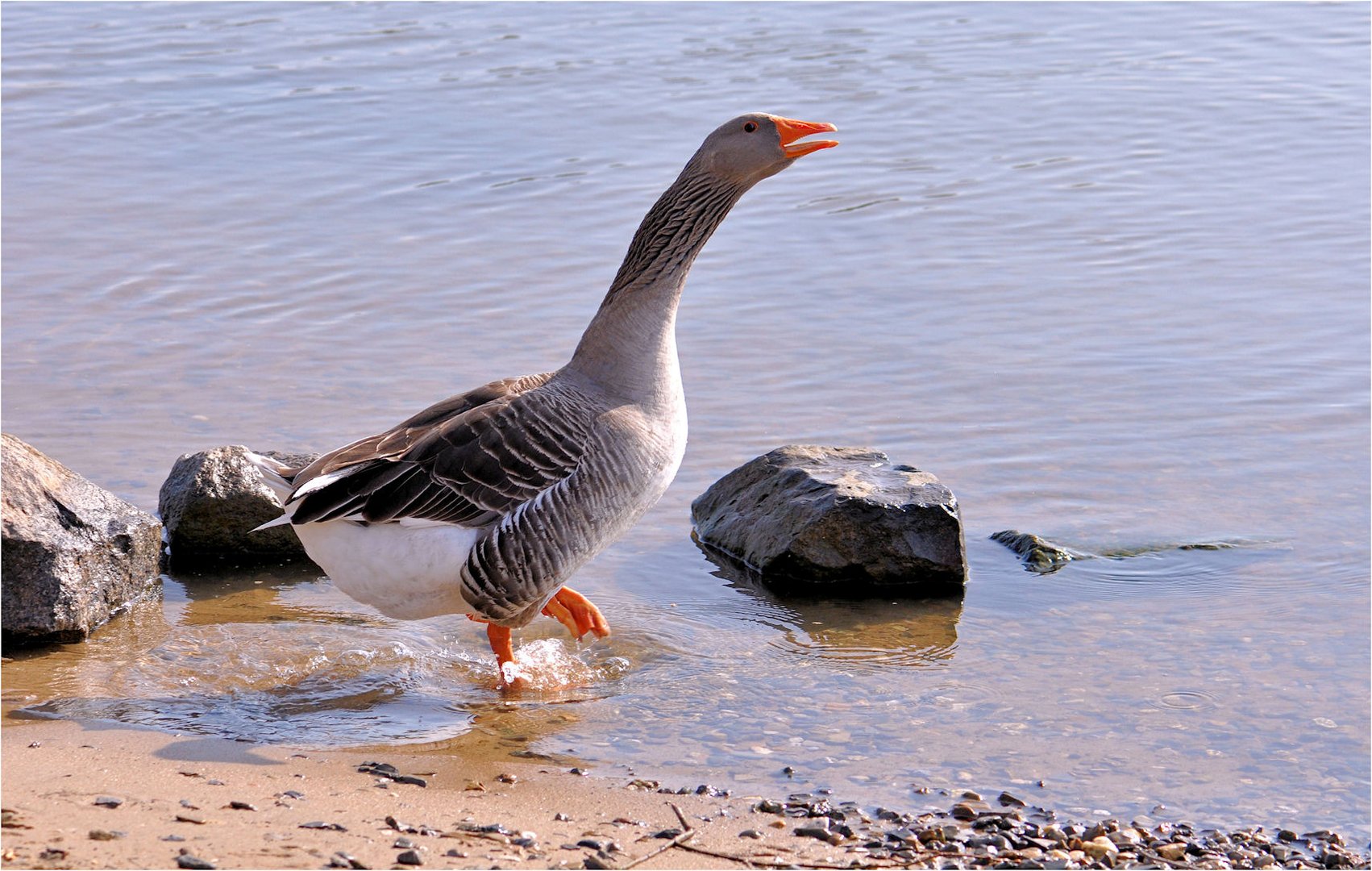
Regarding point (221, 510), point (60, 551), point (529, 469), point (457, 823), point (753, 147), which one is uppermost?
point (753, 147)

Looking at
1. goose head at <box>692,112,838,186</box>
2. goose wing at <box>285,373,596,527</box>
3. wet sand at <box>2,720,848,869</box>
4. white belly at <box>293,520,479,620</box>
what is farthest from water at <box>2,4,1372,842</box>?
goose head at <box>692,112,838,186</box>

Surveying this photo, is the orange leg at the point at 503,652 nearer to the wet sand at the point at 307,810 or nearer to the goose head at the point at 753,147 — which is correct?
the wet sand at the point at 307,810

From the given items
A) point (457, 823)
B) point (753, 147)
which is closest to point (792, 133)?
point (753, 147)

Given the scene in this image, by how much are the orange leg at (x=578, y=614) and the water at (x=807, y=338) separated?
13 centimetres

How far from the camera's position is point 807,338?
10.1m

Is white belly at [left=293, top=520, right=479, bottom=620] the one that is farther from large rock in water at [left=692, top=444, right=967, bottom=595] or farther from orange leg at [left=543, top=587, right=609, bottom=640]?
large rock in water at [left=692, top=444, right=967, bottom=595]

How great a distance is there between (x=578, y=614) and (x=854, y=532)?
1.44 m

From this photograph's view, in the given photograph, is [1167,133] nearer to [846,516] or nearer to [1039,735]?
[846,516]

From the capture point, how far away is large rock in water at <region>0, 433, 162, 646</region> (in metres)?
5.74

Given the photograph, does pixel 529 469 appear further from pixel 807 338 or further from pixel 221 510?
pixel 807 338

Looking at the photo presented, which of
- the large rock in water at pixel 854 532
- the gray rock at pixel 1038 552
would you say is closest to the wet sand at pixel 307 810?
the large rock in water at pixel 854 532

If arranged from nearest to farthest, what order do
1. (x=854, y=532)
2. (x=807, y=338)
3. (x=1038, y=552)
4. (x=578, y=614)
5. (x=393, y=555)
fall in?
(x=393, y=555)
(x=578, y=614)
(x=854, y=532)
(x=1038, y=552)
(x=807, y=338)

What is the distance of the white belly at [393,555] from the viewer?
17.7 feet

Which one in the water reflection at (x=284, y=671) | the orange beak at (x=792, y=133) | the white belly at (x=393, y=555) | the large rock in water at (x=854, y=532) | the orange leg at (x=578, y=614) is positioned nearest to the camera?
the water reflection at (x=284, y=671)
